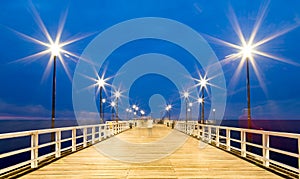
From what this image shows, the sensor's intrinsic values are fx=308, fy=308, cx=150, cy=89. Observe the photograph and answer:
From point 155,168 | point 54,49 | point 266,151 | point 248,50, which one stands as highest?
point 248,50

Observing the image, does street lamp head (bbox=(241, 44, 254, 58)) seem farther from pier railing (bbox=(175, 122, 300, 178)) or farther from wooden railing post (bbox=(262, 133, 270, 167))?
wooden railing post (bbox=(262, 133, 270, 167))

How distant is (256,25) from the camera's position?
18.0m

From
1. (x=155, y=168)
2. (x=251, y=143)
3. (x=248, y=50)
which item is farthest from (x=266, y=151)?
(x=248, y=50)

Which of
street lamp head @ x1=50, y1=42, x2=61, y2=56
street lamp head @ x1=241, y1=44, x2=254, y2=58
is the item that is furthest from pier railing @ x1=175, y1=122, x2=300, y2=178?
street lamp head @ x1=50, y1=42, x2=61, y2=56

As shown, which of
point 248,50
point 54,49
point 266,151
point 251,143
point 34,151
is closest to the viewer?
point 34,151

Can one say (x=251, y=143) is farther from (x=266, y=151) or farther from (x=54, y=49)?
(x=54, y=49)

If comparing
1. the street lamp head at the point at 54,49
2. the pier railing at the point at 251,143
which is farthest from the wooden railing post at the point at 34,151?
the pier railing at the point at 251,143

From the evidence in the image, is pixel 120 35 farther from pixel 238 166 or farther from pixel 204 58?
pixel 238 166

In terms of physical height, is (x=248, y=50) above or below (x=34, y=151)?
above

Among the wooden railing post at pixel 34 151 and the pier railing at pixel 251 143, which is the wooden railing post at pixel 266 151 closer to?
the pier railing at pixel 251 143

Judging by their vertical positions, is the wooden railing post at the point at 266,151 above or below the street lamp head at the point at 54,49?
below

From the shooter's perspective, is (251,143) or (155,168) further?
(251,143)

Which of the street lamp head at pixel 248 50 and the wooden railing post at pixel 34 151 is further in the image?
the street lamp head at pixel 248 50

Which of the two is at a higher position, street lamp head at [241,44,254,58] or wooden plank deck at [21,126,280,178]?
street lamp head at [241,44,254,58]
